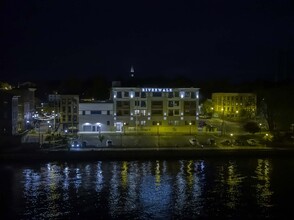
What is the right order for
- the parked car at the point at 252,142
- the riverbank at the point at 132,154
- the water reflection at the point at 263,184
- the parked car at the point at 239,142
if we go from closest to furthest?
the water reflection at the point at 263,184, the riverbank at the point at 132,154, the parked car at the point at 239,142, the parked car at the point at 252,142

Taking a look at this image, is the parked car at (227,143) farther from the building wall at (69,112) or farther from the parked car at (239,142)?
the building wall at (69,112)

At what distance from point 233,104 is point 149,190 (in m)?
28.1

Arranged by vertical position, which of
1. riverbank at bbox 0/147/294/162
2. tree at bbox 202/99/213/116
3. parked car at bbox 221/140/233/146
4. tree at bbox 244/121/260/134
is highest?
tree at bbox 202/99/213/116

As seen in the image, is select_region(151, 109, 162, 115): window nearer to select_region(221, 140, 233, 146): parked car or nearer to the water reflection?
select_region(221, 140, 233, 146): parked car

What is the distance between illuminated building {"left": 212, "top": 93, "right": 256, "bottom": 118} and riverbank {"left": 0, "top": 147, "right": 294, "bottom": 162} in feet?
59.5

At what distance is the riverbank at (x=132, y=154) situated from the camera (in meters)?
20.5

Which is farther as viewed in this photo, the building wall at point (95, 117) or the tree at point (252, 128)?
the building wall at point (95, 117)

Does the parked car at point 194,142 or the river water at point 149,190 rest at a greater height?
the parked car at point 194,142

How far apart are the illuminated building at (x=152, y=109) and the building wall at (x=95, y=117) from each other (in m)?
0.44

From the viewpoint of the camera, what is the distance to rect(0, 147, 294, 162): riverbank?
20487 mm

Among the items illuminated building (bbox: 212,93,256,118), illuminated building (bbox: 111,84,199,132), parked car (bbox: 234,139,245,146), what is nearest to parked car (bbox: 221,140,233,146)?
parked car (bbox: 234,139,245,146)

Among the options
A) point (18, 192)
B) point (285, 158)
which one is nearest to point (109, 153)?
point (18, 192)

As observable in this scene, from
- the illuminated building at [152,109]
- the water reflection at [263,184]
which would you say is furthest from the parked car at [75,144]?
the water reflection at [263,184]

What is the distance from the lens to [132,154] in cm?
2098
